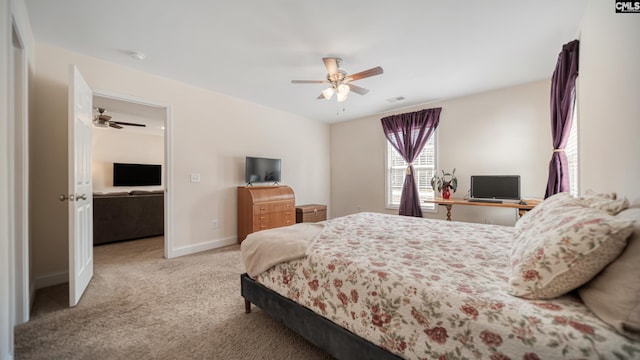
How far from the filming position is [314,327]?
137 centimetres

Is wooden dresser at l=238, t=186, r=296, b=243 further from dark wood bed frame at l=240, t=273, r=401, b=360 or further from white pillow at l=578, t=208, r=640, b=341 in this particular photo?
white pillow at l=578, t=208, r=640, b=341

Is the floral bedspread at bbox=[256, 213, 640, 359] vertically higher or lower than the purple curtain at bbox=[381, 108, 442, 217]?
lower

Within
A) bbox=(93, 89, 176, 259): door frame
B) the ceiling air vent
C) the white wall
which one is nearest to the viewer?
bbox=(93, 89, 176, 259): door frame

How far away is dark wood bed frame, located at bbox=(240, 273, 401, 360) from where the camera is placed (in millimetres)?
1146

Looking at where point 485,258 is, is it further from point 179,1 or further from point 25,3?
point 25,3

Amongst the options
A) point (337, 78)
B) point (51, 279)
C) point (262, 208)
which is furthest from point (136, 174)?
point (337, 78)

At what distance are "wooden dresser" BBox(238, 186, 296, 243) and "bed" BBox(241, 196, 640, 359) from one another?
186 centimetres

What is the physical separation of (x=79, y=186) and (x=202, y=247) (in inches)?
67.2

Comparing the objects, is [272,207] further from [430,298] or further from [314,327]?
[430,298]

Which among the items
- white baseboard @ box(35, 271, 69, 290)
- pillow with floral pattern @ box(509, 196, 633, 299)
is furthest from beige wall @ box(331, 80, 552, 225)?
white baseboard @ box(35, 271, 69, 290)

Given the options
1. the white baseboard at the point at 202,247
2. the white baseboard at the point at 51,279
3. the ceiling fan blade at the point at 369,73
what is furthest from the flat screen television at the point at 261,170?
the white baseboard at the point at 51,279

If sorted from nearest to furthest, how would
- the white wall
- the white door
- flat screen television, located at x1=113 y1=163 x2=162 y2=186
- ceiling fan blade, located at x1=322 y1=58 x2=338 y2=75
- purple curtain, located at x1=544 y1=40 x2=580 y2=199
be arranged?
the white door
purple curtain, located at x1=544 y1=40 x2=580 y2=199
ceiling fan blade, located at x1=322 y1=58 x2=338 y2=75
the white wall
flat screen television, located at x1=113 y1=163 x2=162 y2=186

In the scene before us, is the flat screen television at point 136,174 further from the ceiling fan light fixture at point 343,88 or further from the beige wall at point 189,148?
the ceiling fan light fixture at point 343,88

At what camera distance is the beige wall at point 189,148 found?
240 centimetres
